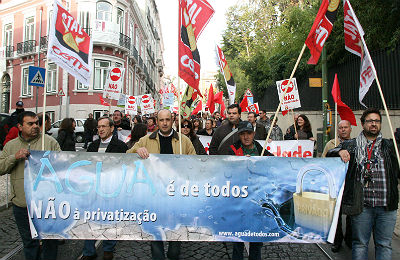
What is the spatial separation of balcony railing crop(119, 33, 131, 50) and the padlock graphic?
28219mm

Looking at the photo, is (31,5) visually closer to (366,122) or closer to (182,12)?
(182,12)

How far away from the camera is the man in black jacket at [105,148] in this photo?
4078 millimetres

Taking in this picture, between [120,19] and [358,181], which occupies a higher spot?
[120,19]

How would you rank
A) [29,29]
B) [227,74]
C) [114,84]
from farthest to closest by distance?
[29,29], [114,84], [227,74]

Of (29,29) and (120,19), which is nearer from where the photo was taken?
(29,29)

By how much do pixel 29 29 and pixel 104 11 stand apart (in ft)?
25.1

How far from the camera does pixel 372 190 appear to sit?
3.38 metres

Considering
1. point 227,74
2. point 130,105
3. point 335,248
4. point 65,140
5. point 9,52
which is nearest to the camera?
point 335,248

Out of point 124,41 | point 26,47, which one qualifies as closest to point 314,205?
point 124,41

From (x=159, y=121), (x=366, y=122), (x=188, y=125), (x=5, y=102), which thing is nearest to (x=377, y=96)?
(x=188, y=125)

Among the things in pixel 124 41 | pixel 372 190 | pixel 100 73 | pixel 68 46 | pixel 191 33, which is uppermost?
pixel 124 41

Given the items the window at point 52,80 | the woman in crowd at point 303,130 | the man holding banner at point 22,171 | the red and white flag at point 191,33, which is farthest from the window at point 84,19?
the man holding banner at point 22,171

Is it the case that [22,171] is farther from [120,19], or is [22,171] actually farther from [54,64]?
[120,19]

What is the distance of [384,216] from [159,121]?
2.65 m
